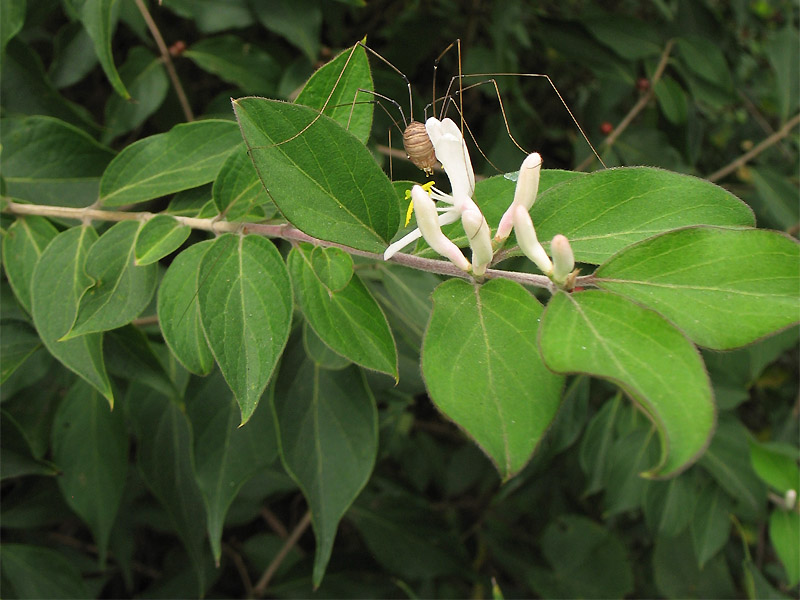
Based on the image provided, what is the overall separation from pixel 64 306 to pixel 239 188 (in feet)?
0.97

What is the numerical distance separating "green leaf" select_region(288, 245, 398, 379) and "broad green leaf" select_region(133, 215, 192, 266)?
0.55ft

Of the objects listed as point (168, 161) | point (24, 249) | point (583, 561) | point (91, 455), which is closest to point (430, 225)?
point (168, 161)

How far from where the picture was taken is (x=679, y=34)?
1762mm

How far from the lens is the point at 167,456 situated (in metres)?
1.22

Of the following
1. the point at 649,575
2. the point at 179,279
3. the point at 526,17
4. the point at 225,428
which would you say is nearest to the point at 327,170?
the point at 179,279

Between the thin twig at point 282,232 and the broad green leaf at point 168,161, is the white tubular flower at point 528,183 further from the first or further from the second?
the broad green leaf at point 168,161

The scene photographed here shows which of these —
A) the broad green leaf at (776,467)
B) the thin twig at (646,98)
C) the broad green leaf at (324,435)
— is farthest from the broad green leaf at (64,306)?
the broad green leaf at (776,467)

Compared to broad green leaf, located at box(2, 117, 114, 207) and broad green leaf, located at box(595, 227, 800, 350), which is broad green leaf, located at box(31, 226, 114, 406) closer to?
broad green leaf, located at box(2, 117, 114, 207)

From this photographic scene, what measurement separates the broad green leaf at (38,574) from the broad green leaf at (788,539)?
1442mm

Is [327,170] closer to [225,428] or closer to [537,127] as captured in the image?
[225,428]

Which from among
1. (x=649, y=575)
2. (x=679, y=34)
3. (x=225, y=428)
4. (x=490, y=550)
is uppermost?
(x=679, y=34)

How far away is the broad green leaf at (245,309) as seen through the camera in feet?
2.31

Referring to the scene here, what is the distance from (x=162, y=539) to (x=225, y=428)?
0.90 metres

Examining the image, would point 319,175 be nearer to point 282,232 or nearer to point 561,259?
point 282,232
